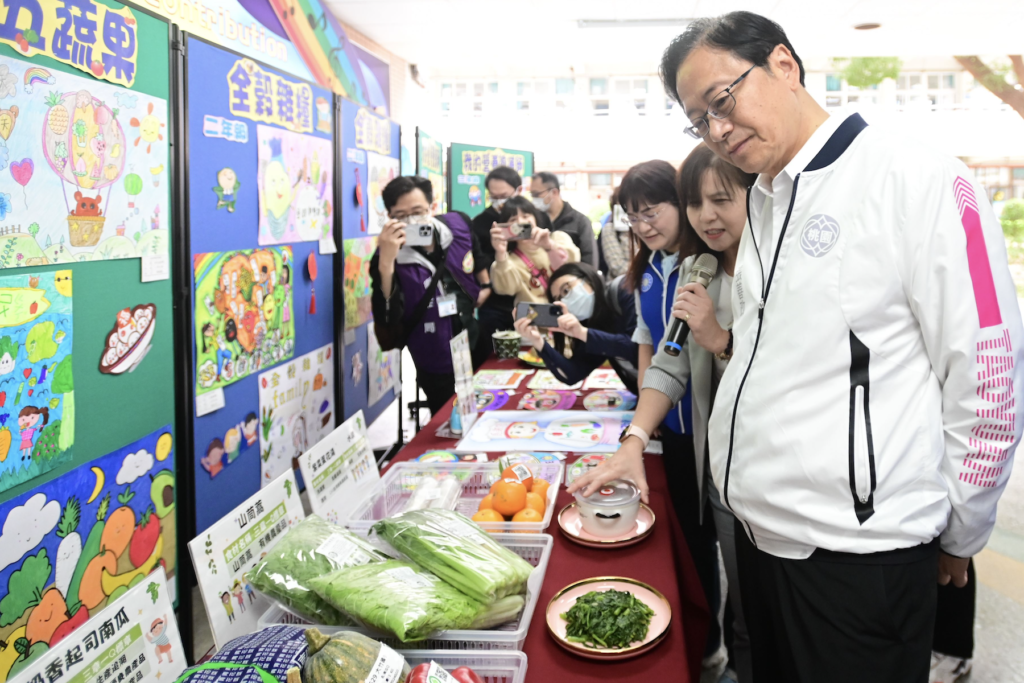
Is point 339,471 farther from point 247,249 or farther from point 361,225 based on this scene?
point 361,225

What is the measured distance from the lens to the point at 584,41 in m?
7.34

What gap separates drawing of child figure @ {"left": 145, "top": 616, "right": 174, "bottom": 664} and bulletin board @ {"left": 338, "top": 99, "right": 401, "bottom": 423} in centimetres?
286

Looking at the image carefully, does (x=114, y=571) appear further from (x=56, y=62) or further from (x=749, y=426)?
(x=749, y=426)

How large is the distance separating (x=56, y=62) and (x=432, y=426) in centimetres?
149

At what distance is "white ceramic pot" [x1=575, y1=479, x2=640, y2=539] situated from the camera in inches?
58.1

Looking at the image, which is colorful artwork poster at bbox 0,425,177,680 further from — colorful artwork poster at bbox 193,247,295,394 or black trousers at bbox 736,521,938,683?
black trousers at bbox 736,521,938,683

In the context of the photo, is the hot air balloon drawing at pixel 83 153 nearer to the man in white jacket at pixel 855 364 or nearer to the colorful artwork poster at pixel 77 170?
the colorful artwork poster at pixel 77 170

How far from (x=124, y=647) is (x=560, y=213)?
4.33m

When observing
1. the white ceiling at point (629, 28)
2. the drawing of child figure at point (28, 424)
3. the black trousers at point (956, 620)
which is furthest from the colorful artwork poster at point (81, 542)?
the white ceiling at point (629, 28)

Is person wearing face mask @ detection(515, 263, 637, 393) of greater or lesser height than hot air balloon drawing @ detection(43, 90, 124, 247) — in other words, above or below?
below

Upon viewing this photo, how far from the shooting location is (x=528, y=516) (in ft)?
5.01

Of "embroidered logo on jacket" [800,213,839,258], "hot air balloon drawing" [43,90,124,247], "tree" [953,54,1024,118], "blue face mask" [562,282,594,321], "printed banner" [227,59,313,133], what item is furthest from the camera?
"tree" [953,54,1024,118]

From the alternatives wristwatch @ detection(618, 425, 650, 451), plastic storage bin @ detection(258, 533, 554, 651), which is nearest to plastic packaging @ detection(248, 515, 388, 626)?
plastic storage bin @ detection(258, 533, 554, 651)

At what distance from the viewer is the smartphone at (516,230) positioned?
349 centimetres
